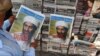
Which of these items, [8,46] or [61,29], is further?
[61,29]

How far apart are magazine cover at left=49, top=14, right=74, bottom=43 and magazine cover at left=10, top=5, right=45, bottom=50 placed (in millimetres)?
61

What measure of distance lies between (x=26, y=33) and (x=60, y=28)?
149mm

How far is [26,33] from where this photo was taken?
108cm

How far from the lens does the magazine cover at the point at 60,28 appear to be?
1.07 meters

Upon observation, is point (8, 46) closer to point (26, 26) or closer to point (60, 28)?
point (26, 26)

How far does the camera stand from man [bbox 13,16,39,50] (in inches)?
41.7

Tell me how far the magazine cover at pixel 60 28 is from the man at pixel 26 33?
0.08m

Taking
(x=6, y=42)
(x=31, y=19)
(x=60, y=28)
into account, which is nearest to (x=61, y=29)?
(x=60, y=28)

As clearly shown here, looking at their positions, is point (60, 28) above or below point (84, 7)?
below

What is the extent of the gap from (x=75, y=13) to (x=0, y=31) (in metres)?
0.32

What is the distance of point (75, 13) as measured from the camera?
106cm

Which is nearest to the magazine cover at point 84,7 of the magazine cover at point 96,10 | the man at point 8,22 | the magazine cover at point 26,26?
the magazine cover at point 96,10

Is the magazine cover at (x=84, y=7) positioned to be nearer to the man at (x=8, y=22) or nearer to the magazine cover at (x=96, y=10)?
the magazine cover at (x=96, y=10)

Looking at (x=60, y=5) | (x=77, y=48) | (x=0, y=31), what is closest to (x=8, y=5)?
(x=0, y=31)
